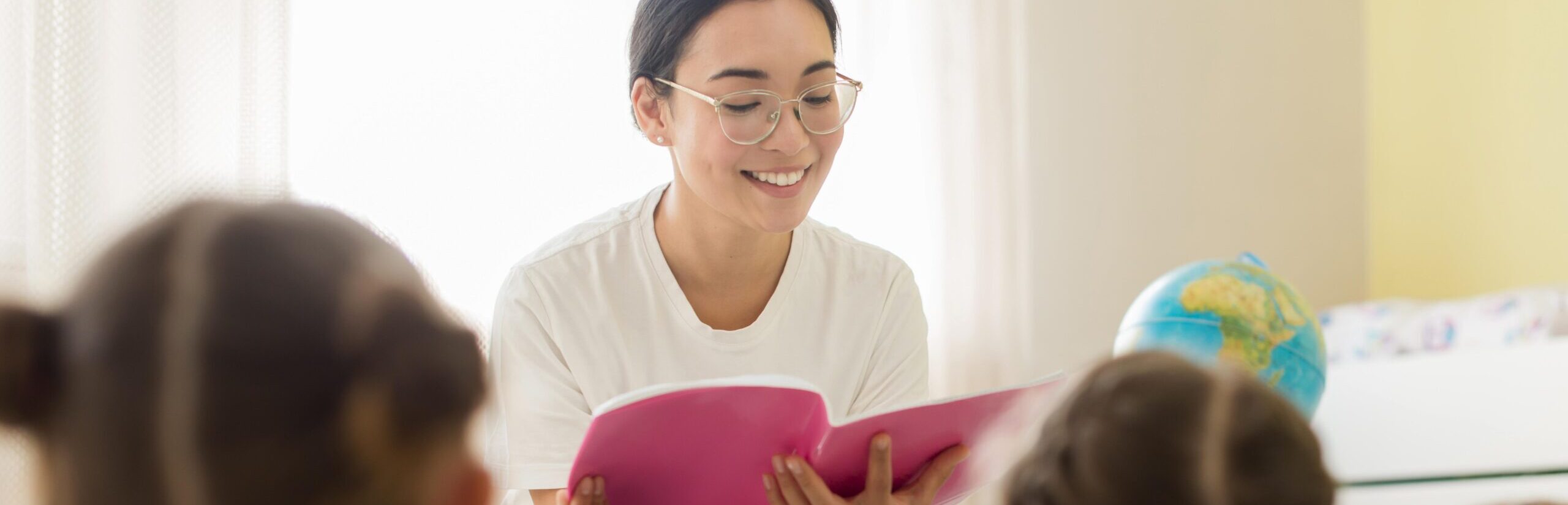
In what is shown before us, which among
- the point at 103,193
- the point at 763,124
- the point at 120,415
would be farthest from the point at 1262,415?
the point at 103,193

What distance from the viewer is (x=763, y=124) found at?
165 cm

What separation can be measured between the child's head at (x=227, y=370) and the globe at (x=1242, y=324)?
3.75 ft

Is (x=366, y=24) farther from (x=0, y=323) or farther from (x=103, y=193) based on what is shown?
(x=0, y=323)

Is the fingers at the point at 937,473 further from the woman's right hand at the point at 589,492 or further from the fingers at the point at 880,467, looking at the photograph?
the woman's right hand at the point at 589,492

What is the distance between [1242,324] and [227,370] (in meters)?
1.31

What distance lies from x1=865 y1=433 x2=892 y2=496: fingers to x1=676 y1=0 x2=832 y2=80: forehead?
0.62 metres

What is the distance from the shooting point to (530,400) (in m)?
1.61

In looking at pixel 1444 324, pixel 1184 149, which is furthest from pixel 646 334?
pixel 1184 149

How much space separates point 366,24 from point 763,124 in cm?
126

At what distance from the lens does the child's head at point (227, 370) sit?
581 mm

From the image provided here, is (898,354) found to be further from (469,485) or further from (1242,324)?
(469,485)

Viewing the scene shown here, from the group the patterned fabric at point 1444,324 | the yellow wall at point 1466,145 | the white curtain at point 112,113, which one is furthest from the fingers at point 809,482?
the yellow wall at point 1466,145

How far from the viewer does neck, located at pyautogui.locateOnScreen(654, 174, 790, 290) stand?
1.77m

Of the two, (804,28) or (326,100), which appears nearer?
(804,28)
